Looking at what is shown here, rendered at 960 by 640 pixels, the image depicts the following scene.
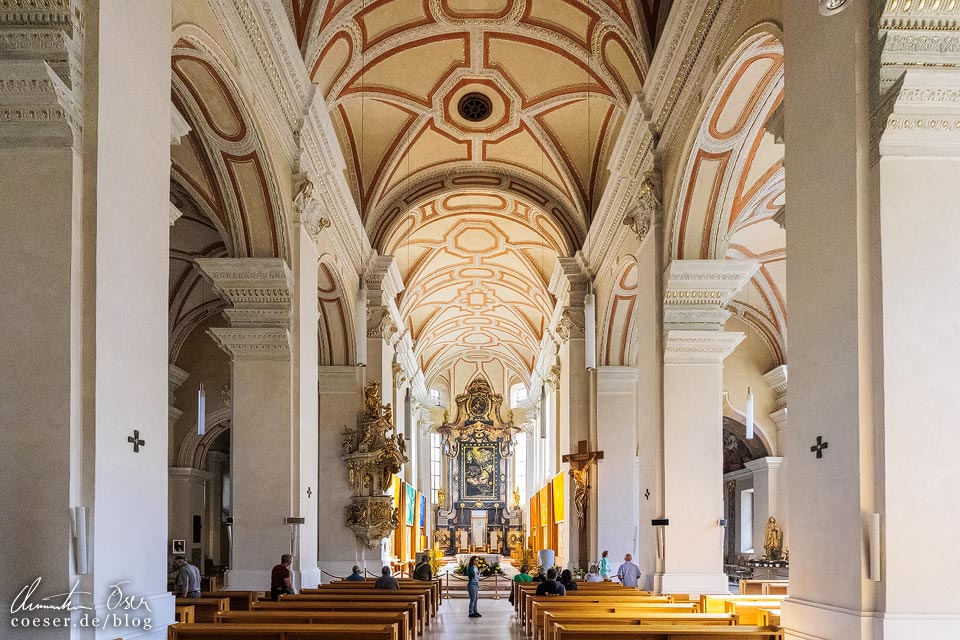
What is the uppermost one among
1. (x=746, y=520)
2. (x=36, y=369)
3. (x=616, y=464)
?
(x=36, y=369)

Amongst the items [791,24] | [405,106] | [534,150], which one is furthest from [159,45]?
[534,150]

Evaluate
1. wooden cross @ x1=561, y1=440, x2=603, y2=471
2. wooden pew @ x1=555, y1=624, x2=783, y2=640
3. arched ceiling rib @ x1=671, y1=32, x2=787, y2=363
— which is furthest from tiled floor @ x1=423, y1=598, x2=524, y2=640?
arched ceiling rib @ x1=671, y1=32, x2=787, y2=363

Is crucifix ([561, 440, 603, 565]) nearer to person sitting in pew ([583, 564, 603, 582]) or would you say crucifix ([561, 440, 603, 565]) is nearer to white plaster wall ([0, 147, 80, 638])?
person sitting in pew ([583, 564, 603, 582])

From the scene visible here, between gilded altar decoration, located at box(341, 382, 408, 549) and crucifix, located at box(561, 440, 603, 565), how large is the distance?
9.65 ft

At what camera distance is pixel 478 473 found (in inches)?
1492

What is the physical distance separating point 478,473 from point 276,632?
31.5 metres

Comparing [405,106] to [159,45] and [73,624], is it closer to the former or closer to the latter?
[159,45]

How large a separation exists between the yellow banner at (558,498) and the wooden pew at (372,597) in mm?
8837

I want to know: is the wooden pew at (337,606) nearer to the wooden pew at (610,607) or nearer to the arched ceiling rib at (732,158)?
the wooden pew at (610,607)

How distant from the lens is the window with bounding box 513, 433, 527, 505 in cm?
3806

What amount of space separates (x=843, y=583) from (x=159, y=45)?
5.22 metres

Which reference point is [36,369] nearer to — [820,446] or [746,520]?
[820,446]

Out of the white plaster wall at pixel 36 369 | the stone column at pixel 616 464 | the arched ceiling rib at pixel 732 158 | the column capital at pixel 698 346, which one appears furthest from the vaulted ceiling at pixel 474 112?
the white plaster wall at pixel 36 369

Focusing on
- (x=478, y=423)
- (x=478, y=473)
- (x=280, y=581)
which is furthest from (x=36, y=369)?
(x=478, y=473)
